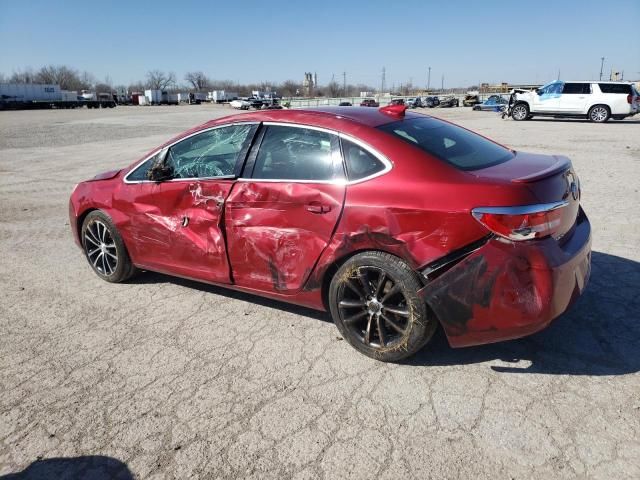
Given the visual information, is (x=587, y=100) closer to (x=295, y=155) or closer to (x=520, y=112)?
(x=520, y=112)

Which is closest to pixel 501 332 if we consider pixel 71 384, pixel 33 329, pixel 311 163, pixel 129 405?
pixel 311 163

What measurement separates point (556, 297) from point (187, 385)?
2197 mm

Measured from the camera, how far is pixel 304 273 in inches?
128

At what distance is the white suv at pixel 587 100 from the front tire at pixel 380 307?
23.3m

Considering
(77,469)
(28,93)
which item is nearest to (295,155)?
(77,469)

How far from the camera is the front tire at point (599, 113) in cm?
2214

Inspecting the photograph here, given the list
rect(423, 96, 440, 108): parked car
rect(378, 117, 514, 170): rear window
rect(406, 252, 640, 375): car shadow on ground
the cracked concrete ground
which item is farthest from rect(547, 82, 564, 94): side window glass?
rect(423, 96, 440, 108): parked car

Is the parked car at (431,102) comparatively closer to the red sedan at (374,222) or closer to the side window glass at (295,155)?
the red sedan at (374,222)

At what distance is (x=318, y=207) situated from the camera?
3100 mm

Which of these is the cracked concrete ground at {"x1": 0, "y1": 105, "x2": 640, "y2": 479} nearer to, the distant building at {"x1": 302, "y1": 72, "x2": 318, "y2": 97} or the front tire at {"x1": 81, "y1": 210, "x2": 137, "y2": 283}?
the front tire at {"x1": 81, "y1": 210, "x2": 137, "y2": 283}

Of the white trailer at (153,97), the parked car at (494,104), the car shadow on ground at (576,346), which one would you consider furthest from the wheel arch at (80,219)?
the white trailer at (153,97)

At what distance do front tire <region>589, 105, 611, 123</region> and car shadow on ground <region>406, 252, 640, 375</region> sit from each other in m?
22.1

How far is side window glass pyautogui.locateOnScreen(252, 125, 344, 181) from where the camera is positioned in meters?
3.18

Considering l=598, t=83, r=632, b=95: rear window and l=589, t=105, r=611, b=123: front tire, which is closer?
l=598, t=83, r=632, b=95: rear window
